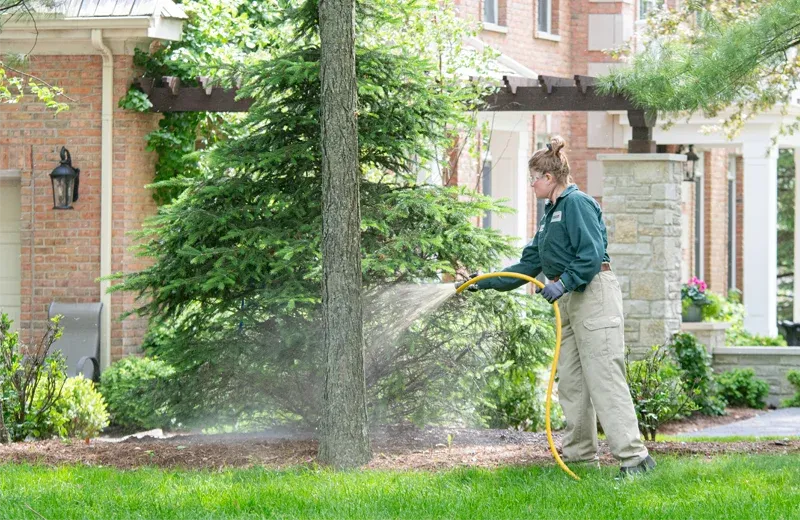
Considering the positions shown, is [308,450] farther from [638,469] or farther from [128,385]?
[128,385]

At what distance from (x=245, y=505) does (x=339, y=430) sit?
3.98 ft

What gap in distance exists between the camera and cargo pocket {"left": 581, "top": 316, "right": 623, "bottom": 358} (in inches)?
243

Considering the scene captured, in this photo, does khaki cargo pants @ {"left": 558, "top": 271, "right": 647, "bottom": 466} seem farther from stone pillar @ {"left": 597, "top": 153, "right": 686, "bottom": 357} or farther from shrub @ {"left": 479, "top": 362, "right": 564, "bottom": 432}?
stone pillar @ {"left": 597, "top": 153, "right": 686, "bottom": 357}

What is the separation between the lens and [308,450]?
6.99 meters

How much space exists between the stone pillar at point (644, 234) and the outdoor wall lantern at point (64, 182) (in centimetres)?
559

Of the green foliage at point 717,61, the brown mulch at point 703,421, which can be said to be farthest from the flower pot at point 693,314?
the green foliage at point 717,61

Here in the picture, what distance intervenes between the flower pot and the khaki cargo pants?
956 cm

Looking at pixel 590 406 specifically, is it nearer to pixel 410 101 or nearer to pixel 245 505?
pixel 245 505

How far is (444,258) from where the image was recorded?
7.95 m

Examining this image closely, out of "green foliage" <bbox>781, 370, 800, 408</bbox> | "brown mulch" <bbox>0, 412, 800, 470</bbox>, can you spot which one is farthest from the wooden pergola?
"brown mulch" <bbox>0, 412, 800, 470</bbox>

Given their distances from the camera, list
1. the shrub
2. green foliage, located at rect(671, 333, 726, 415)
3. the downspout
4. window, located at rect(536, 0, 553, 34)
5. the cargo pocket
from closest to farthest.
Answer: the cargo pocket → the shrub → the downspout → green foliage, located at rect(671, 333, 726, 415) → window, located at rect(536, 0, 553, 34)

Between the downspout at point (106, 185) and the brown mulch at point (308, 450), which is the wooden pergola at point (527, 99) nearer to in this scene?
the downspout at point (106, 185)

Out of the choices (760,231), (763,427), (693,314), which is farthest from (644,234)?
(760,231)

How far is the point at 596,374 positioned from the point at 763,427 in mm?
6525
